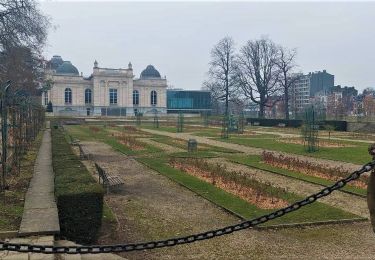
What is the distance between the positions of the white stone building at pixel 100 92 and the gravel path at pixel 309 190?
254ft

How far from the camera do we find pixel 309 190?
11516 mm

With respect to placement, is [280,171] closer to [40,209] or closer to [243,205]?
[243,205]

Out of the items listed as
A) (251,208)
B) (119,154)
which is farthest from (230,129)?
(251,208)

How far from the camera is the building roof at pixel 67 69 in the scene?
92.4 metres

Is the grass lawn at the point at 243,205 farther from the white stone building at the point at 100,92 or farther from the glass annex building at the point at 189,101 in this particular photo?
the glass annex building at the point at 189,101

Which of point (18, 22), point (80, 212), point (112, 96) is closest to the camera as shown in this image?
point (80, 212)

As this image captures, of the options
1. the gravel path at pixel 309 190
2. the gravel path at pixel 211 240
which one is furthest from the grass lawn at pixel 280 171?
the gravel path at pixel 211 240

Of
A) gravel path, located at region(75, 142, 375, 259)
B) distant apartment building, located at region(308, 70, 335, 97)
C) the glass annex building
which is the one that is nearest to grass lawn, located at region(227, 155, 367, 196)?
gravel path, located at region(75, 142, 375, 259)

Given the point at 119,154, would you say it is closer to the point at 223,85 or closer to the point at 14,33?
the point at 14,33

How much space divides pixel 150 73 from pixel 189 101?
1197cm

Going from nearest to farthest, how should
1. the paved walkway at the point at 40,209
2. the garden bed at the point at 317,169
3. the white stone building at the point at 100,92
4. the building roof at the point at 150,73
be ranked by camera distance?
the paved walkway at the point at 40,209
the garden bed at the point at 317,169
the white stone building at the point at 100,92
the building roof at the point at 150,73

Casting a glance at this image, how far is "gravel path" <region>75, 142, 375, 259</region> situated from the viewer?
257 inches

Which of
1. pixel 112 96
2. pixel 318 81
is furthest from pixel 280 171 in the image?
pixel 318 81

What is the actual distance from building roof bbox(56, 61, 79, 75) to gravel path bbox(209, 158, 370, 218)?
8290cm
